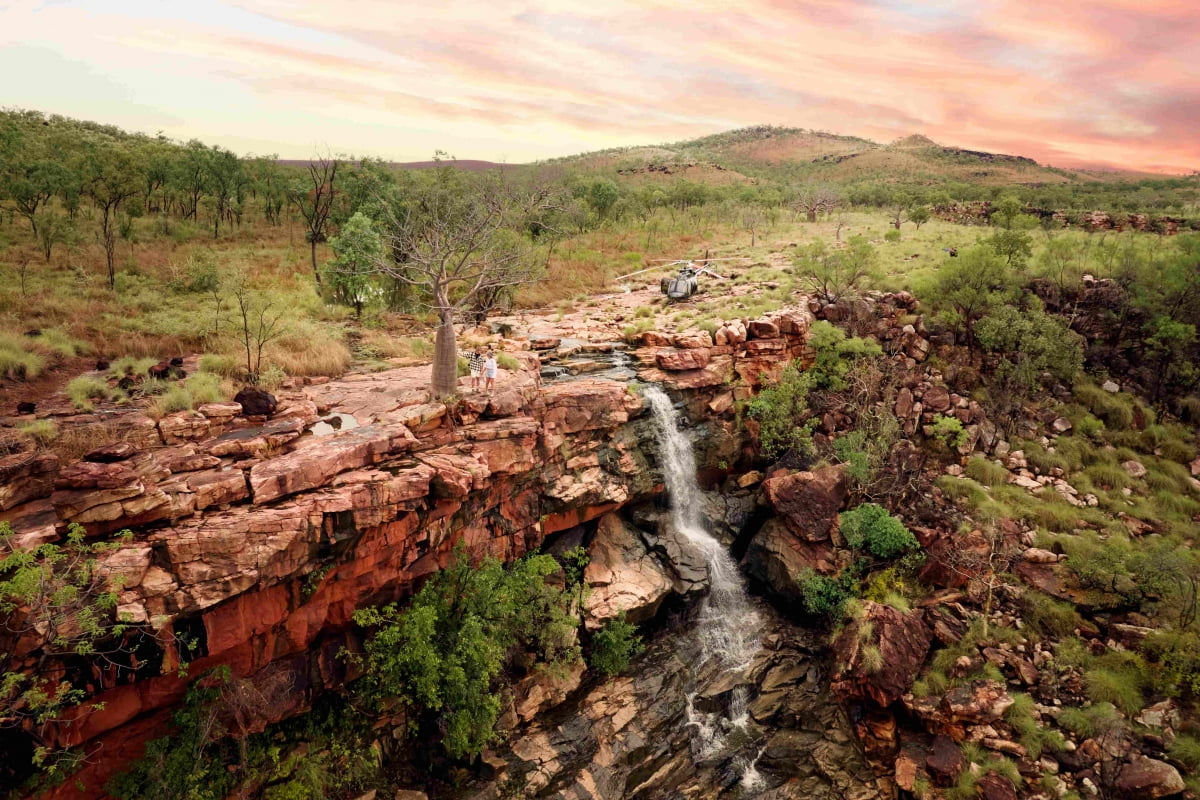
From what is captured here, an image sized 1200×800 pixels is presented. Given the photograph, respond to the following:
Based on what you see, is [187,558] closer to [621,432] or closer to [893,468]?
[621,432]

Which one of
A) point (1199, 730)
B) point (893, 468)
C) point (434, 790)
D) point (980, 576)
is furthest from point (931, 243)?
point (434, 790)

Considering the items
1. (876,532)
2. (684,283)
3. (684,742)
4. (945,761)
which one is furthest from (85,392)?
(684,283)

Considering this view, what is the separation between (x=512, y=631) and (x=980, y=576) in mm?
13006

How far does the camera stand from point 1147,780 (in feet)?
A: 37.9

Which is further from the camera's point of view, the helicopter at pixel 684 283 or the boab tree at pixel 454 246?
the helicopter at pixel 684 283

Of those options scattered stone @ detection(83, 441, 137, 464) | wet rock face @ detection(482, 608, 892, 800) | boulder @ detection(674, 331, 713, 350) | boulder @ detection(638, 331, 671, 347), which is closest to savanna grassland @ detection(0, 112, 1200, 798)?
wet rock face @ detection(482, 608, 892, 800)

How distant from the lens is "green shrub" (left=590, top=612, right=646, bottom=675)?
15109mm

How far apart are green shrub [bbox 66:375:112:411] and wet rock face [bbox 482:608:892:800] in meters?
12.3

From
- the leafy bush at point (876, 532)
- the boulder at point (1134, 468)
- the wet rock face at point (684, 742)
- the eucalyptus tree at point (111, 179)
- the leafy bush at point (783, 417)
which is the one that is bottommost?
the wet rock face at point (684, 742)

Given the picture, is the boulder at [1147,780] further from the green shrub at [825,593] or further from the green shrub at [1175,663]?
the green shrub at [825,593]

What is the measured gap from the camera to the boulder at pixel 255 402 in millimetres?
12992

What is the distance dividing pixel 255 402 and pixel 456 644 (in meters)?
7.17

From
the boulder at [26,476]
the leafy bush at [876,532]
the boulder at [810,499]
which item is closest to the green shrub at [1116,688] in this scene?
the leafy bush at [876,532]

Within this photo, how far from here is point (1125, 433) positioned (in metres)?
20.6
